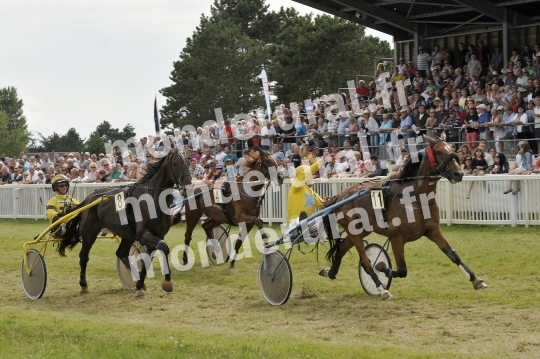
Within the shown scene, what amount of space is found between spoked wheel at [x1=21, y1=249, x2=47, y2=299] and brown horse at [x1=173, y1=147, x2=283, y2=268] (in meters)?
2.77

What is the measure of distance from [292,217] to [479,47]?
12.2m

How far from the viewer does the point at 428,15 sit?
2375 centimetres

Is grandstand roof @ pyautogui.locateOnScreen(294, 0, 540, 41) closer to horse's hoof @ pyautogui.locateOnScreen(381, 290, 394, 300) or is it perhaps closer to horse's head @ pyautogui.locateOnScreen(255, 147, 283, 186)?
horse's head @ pyautogui.locateOnScreen(255, 147, 283, 186)

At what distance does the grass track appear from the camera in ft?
22.5

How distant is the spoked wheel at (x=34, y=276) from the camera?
10.4 meters

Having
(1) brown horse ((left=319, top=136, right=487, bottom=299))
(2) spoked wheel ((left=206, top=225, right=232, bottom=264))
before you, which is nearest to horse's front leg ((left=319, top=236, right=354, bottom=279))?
(1) brown horse ((left=319, top=136, right=487, bottom=299))

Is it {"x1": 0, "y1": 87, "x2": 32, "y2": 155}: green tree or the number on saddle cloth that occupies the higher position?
{"x1": 0, "y1": 87, "x2": 32, "y2": 155}: green tree

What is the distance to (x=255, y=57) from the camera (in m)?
48.9

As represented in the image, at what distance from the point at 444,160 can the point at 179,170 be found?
3.05 metres

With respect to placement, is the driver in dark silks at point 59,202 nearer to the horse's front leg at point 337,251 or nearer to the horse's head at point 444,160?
the horse's front leg at point 337,251

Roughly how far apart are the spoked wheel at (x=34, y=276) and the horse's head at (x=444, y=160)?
487 centimetres

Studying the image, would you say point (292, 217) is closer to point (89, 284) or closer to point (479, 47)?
point (89, 284)

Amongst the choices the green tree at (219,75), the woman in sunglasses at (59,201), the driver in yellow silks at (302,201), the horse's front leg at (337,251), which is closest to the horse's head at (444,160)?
the horse's front leg at (337,251)

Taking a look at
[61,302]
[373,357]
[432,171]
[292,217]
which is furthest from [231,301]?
[373,357]
